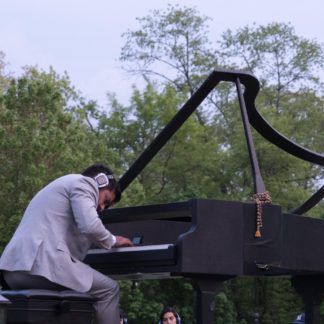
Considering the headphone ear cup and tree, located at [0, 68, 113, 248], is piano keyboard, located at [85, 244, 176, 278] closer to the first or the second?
the headphone ear cup

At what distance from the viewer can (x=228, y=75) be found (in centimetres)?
719

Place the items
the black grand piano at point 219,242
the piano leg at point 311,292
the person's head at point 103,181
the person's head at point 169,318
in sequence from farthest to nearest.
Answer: the person's head at point 169,318 < the piano leg at point 311,292 < the person's head at point 103,181 < the black grand piano at point 219,242

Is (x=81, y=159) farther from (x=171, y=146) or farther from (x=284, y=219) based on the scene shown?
(x=284, y=219)

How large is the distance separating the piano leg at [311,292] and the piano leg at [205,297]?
175 centimetres

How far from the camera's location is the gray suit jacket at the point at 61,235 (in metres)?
6.03

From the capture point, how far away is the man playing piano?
19.8ft

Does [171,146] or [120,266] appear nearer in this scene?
[120,266]

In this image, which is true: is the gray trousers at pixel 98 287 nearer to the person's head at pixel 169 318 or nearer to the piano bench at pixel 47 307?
the piano bench at pixel 47 307

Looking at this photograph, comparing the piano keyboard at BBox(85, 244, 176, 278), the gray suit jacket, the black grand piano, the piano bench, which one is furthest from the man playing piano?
the black grand piano

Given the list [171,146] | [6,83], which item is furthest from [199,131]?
[6,83]

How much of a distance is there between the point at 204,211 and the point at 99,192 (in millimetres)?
734

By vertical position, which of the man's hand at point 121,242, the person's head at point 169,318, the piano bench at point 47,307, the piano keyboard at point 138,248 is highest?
the man's hand at point 121,242

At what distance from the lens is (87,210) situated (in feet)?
19.8

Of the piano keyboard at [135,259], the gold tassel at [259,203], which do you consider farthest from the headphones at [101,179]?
the gold tassel at [259,203]
